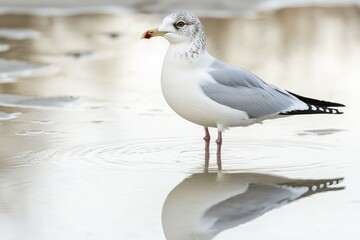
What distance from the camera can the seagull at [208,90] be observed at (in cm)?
691

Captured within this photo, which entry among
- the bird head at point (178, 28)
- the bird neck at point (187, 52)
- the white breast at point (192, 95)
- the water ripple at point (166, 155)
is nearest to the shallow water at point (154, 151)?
the water ripple at point (166, 155)

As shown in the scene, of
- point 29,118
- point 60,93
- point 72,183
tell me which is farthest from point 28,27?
point 72,183

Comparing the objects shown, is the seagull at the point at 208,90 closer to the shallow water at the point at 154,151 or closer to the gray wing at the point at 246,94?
the gray wing at the point at 246,94

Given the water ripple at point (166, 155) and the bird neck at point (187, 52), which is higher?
the bird neck at point (187, 52)

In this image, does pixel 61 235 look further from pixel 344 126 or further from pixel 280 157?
pixel 344 126

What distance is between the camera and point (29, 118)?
27.0ft

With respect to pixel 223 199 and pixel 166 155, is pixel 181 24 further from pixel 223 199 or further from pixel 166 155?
pixel 223 199

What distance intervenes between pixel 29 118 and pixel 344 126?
2.32 m

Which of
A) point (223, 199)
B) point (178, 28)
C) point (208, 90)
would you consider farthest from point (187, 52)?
point (223, 199)

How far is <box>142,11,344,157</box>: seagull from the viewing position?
691 centimetres

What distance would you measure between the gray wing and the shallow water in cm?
28

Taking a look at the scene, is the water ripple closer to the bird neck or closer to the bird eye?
the bird neck

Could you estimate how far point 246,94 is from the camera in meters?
7.14

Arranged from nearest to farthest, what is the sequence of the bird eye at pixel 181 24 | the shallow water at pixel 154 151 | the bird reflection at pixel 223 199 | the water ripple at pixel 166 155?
the bird reflection at pixel 223 199
the shallow water at pixel 154 151
the water ripple at pixel 166 155
the bird eye at pixel 181 24
